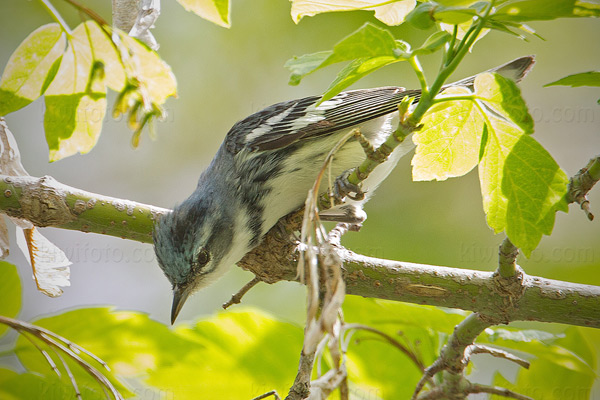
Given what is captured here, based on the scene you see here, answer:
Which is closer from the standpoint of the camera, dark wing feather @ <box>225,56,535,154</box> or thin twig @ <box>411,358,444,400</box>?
thin twig @ <box>411,358,444,400</box>

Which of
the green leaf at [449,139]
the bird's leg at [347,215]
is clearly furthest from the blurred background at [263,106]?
the green leaf at [449,139]

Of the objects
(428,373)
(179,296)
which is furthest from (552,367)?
(179,296)

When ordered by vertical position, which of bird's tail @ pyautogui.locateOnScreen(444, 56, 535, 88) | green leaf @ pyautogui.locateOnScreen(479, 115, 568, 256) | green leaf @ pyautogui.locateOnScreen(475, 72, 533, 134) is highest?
bird's tail @ pyautogui.locateOnScreen(444, 56, 535, 88)

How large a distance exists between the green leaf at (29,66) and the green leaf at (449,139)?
2.65 ft

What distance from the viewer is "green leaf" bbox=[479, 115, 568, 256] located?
109 cm

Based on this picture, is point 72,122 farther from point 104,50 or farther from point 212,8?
point 212,8

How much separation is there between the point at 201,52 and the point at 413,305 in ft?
11.2

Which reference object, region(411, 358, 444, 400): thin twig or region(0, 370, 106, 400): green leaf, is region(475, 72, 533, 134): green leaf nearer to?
region(411, 358, 444, 400): thin twig

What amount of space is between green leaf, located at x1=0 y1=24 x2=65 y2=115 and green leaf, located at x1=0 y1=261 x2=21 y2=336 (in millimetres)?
493

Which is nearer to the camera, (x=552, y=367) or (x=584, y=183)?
(x=584, y=183)

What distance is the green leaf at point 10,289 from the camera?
1518 millimetres

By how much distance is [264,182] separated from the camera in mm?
2184

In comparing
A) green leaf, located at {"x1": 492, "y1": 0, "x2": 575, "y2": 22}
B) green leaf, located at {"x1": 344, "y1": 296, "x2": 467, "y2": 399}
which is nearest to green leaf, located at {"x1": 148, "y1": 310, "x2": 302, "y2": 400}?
green leaf, located at {"x1": 344, "y1": 296, "x2": 467, "y2": 399}

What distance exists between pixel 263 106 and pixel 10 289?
2815 mm
